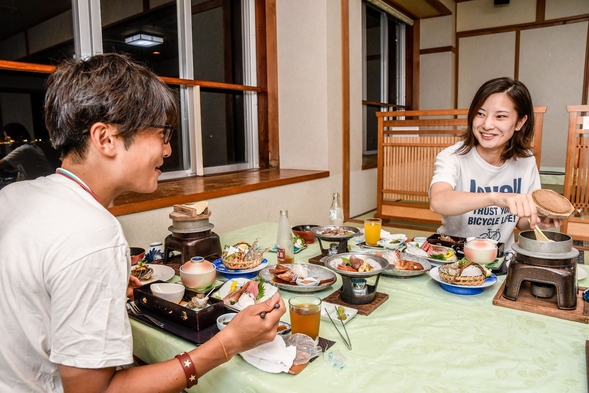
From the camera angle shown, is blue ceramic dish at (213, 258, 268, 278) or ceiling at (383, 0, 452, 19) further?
ceiling at (383, 0, 452, 19)

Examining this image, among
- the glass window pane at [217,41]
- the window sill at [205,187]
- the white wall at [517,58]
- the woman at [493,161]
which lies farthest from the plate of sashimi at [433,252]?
the white wall at [517,58]

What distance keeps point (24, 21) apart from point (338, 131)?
2.38 meters

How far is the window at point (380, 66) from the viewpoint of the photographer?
4.90m

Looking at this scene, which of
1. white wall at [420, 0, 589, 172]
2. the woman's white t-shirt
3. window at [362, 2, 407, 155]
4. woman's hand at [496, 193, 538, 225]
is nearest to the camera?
woman's hand at [496, 193, 538, 225]

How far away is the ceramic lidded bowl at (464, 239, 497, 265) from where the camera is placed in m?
1.47

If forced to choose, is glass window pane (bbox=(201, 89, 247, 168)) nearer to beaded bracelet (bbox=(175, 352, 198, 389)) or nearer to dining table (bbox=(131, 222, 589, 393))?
dining table (bbox=(131, 222, 589, 393))

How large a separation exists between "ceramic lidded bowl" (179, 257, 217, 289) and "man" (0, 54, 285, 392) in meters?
0.47

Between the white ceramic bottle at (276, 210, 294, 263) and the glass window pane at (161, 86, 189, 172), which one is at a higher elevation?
the glass window pane at (161, 86, 189, 172)

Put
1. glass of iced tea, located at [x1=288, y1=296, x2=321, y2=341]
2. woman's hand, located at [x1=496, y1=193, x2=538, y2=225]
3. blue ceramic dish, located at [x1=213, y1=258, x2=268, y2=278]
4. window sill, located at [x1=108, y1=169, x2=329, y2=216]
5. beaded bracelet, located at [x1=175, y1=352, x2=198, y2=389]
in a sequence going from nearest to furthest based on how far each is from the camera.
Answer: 1. beaded bracelet, located at [x1=175, y1=352, x2=198, y2=389]
2. glass of iced tea, located at [x1=288, y1=296, x2=321, y2=341]
3. woman's hand, located at [x1=496, y1=193, x2=538, y2=225]
4. blue ceramic dish, located at [x1=213, y1=258, x2=268, y2=278]
5. window sill, located at [x1=108, y1=169, x2=329, y2=216]

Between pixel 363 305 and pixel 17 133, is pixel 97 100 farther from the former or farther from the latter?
pixel 17 133

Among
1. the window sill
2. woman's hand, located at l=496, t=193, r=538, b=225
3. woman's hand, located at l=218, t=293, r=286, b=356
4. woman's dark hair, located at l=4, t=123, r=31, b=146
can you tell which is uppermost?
woman's dark hair, located at l=4, t=123, r=31, b=146

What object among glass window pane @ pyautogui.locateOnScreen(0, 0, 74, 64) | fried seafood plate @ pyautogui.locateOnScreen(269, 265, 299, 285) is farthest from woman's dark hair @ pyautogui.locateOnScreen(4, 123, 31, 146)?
fried seafood plate @ pyautogui.locateOnScreen(269, 265, 299, 285)

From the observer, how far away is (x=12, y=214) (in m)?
0.78

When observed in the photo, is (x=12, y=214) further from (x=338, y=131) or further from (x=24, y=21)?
(x=338, y=131)
